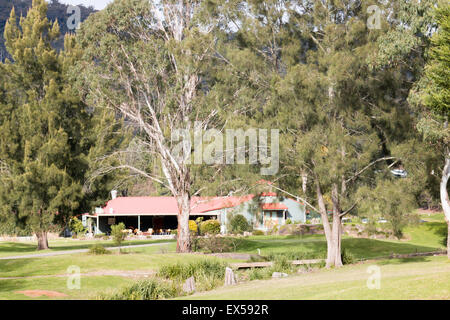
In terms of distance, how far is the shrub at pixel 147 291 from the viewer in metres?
16.6

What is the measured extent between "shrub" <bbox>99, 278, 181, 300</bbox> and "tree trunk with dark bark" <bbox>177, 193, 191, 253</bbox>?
16.1m

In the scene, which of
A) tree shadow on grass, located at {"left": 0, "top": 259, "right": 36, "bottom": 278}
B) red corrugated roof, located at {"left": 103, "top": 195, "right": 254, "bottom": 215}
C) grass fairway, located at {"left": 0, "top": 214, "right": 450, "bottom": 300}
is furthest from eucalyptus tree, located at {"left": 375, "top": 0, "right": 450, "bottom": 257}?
red corrugated roof, located at {"left": 103, "top": 195, "right": 254, "bottom": 215}

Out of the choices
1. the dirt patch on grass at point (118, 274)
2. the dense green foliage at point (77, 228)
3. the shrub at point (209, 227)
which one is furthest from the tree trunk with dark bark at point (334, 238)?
the dense green foliage at point (77, 228)

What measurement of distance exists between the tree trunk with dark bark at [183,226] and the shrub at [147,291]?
52.8 ft

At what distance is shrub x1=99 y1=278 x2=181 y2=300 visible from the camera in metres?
16.6

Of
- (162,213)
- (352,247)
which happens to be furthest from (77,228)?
(352,247)

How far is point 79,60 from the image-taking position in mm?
37250

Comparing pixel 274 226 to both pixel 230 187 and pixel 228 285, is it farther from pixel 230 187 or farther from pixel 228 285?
pixel 228 285

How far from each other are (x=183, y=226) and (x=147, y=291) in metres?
17.7

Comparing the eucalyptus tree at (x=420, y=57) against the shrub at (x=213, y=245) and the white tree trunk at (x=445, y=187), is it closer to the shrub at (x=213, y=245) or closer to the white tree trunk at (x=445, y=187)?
the white tree trunk at (x=445, y=187)

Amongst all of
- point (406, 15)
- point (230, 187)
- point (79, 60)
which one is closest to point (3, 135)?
point (79, 60)

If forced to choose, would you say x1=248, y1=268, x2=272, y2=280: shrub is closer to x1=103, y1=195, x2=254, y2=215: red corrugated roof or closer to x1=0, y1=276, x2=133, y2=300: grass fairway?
x1=0, y1=276, x2=133, y2=300: grass fairway

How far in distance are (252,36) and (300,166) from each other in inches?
286
